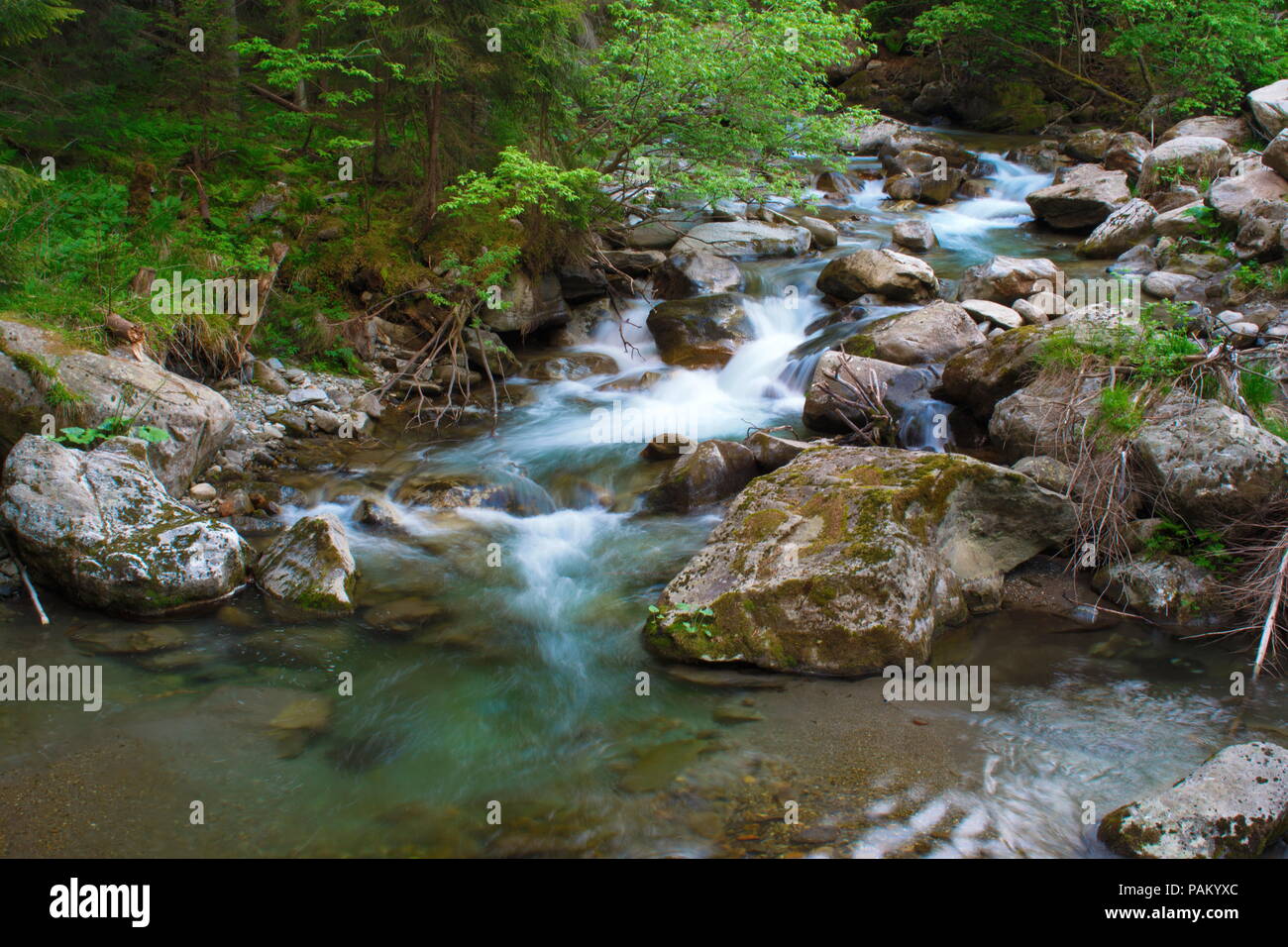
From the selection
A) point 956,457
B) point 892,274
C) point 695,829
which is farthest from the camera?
point 892,274

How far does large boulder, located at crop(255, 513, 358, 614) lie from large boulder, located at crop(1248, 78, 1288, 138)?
1550 cm

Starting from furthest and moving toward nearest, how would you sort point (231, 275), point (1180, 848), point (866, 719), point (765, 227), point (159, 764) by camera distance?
point (765, 227) → point (231, 275) → point (866, 719) → point (159, 764) → point (1180, 848)

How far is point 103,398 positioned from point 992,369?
8181 millimetres

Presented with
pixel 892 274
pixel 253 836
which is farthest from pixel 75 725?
pixel 892 274

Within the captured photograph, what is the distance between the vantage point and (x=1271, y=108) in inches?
530

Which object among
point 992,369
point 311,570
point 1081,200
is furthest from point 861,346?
point 1081,200

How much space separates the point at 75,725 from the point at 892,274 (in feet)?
35.5

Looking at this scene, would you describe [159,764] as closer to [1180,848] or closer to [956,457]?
[1180,848]

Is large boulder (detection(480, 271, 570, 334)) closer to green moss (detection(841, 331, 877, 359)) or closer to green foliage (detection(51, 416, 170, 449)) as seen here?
green moss (detection(841, 331, 877, 359))

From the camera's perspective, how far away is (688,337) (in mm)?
11867

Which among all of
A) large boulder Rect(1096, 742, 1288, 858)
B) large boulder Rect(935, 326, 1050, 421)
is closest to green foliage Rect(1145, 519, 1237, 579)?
large boulder Rect(935, 326, 1050, 421)

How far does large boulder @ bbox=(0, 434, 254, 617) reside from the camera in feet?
18.9

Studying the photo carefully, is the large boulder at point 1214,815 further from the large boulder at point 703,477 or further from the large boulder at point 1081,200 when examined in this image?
the large boulder at point 1081,200

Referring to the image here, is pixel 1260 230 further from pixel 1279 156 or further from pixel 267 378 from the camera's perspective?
pixel 267 378
